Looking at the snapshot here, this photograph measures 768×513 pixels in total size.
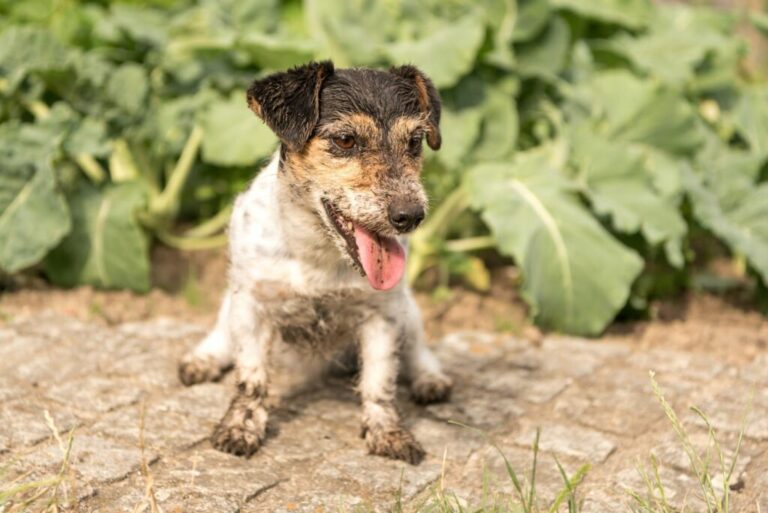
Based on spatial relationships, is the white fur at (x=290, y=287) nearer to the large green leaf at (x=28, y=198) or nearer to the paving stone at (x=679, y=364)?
the paving stone at (x=679, y=364)

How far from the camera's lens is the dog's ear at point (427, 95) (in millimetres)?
3943

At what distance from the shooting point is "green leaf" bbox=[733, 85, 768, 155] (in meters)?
6.72

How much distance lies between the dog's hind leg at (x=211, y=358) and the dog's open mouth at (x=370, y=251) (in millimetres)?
1056

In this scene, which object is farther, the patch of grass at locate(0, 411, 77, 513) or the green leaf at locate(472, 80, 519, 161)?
the green leaf at locate(472, 80, 519, 161)

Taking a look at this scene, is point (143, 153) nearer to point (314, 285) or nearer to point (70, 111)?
point (70, 111)

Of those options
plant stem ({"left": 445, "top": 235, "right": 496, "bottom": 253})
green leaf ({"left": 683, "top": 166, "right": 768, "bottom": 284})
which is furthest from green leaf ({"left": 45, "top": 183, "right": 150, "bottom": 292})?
green leaf ({"left": 683, "top": 166, "right": 768, "bottom": 284})

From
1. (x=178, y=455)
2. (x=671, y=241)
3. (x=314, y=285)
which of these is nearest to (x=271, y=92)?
(x=314, y=285)

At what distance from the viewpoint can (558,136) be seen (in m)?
6.27

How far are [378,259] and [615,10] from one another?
4.10 meters

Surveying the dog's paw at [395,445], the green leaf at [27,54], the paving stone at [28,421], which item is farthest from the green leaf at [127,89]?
the dog's paw at [395,445]

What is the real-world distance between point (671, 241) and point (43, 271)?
3841mm

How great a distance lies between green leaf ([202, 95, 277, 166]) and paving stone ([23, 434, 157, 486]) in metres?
2.39

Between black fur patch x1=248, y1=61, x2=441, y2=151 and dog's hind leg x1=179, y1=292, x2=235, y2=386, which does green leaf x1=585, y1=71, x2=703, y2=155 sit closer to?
black fur patch x1=248, y1=61, x2=441, y2=151

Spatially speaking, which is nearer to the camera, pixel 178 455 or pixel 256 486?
pixel 256 486
